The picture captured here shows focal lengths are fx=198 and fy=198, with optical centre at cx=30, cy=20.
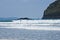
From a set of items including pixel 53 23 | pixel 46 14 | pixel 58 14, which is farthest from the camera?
pixel 46 14

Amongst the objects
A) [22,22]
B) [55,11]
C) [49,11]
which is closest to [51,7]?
[49,11]

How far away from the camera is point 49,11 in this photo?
104 feet

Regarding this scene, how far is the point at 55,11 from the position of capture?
94.0 feet

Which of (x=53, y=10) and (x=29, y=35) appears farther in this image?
(x=53, y=10)

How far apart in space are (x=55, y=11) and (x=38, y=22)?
14.9 metres

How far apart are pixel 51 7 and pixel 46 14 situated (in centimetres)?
136

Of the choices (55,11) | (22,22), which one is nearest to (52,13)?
(55,11)

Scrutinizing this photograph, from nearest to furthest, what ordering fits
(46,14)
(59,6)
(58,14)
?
(58,14), (59,6), (46,14)

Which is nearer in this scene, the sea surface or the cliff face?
the sea surface

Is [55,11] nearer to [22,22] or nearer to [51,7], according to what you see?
[51,7]

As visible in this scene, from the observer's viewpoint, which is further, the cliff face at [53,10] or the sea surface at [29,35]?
the cliff face at [53,10]

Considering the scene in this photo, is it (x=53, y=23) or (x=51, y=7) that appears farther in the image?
(x=51, y=7)

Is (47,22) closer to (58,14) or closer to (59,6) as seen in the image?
(58,14)

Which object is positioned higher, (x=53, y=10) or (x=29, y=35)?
(x=53, y=10)
